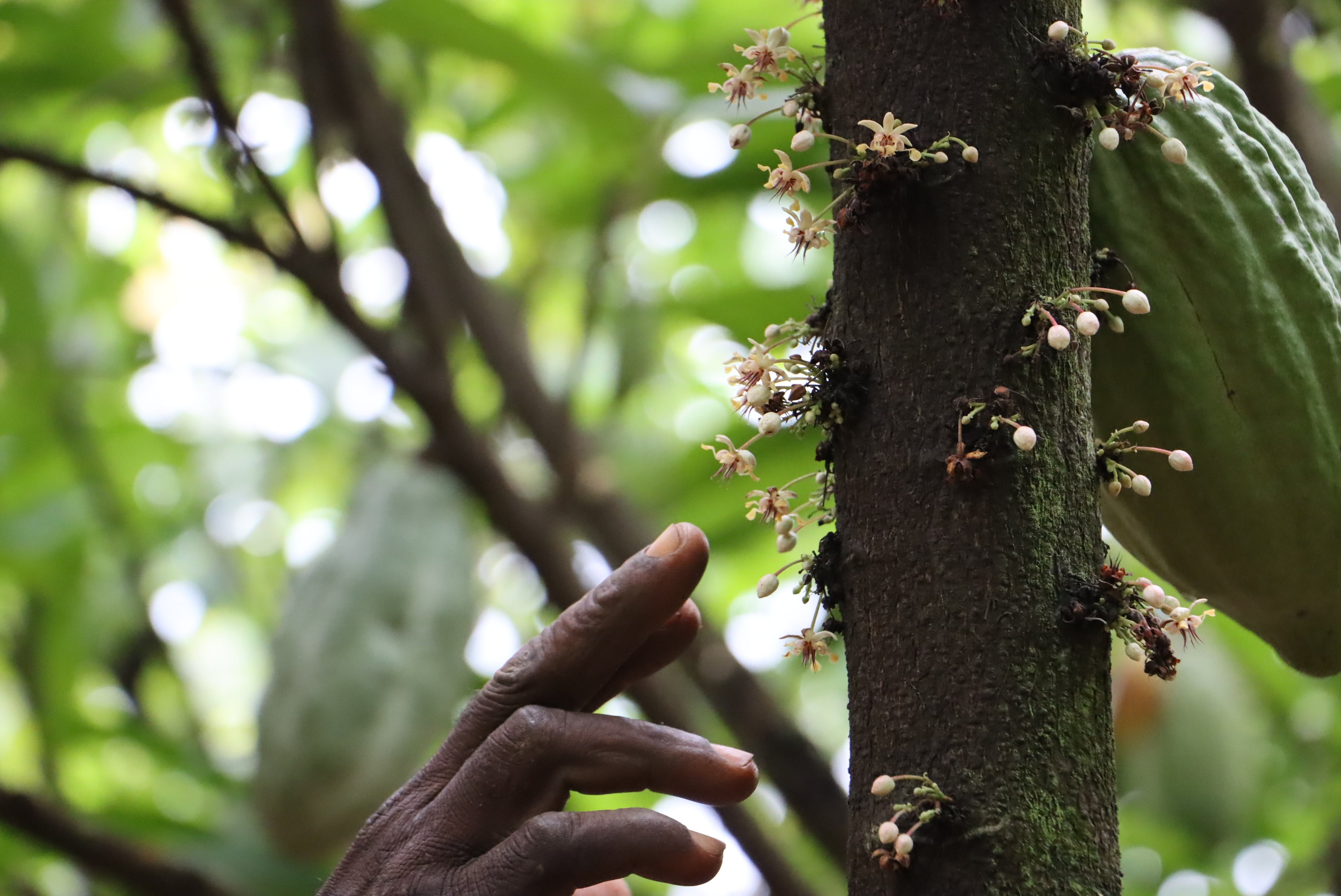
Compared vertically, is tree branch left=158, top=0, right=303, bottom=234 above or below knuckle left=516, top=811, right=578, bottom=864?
above

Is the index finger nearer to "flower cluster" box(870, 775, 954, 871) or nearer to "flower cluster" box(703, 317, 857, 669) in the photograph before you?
"flower cluster" box(703, 317, 857, 669)

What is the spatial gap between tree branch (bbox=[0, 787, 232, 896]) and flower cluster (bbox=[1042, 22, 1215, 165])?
1730 mm

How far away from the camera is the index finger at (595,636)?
1080 millimetres

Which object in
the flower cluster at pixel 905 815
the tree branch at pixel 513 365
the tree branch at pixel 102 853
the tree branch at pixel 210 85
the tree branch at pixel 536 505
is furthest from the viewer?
the tree branch at pixel 513 365

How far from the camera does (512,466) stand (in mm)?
3568

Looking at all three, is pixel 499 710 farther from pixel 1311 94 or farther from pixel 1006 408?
pixel 1311 94

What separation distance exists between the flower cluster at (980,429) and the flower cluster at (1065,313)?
35 mm

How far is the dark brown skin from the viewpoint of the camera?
1.02 metres

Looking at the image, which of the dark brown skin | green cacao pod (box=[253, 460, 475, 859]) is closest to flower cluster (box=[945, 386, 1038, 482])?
the dark brown skin

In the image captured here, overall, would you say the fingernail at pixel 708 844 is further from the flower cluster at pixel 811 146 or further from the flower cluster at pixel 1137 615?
the flower cluster at pixel 811 146

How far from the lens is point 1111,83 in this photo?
3.22 feet

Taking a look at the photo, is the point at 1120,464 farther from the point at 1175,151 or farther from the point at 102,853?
the point at 102,853

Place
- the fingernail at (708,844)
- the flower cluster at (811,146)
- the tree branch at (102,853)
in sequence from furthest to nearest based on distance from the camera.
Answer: the tree branch at (102,853), the fingernail at (708,844), the flower cluster at (811,146)

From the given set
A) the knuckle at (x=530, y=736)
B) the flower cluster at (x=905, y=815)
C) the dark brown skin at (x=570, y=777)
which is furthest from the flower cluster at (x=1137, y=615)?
the knuckle at (x=530, y=736)
